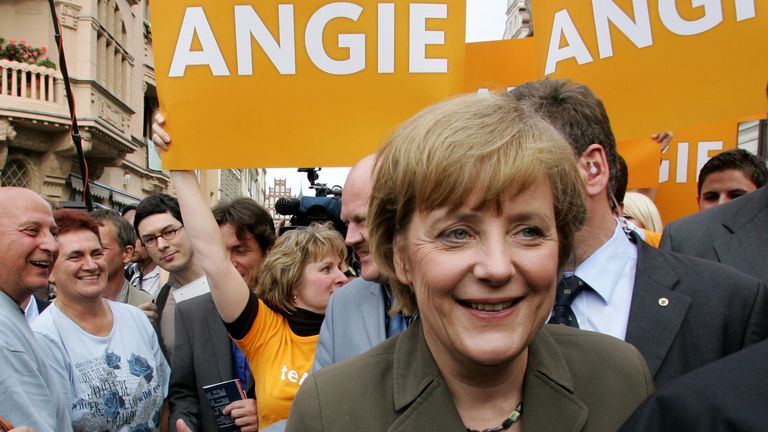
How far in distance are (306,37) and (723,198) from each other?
2.24 m

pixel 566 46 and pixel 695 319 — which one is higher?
pixel 566 46

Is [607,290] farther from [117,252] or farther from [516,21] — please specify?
[516,21]

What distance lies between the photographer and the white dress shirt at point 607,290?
6.11ft

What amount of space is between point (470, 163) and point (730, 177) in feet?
9.13

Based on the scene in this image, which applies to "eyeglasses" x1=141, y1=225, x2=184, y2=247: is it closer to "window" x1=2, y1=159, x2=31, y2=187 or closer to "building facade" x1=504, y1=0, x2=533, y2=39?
"window" x1=2, y1=159, x2=31, y2=187

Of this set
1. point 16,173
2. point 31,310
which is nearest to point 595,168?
point 31,310

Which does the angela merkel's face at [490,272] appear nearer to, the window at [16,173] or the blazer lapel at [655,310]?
the blazer lapel at [655,310]

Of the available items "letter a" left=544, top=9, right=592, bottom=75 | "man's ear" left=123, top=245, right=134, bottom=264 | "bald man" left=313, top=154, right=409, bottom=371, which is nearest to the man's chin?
"bald man" left=313, top=154, right=409, bottom=371

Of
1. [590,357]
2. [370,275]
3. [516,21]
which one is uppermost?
[516,21]

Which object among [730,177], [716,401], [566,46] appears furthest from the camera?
[730,177]

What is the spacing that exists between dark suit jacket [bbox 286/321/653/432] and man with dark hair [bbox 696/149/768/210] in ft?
7.80

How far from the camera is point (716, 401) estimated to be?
782 mm

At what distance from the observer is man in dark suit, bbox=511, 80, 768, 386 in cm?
170

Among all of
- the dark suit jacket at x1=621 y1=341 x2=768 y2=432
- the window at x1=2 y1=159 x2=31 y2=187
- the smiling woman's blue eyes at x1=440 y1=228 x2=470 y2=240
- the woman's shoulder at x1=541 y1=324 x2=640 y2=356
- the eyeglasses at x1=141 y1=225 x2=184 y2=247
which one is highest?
the window at x1=2 y1=159 x2=31 y2=187
